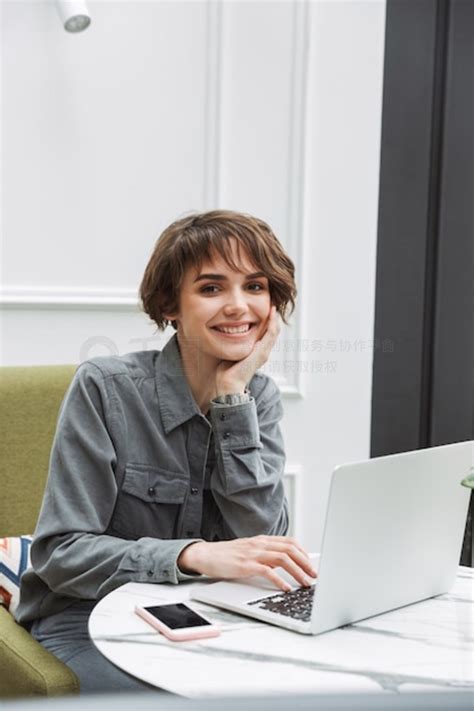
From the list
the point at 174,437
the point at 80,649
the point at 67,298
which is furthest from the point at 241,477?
the point at 67,298

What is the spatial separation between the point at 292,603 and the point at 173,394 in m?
0.48

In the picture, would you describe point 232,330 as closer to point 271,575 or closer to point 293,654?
point 271,575

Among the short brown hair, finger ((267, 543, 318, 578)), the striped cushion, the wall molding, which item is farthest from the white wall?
finger ((267, 543, 318, 578))

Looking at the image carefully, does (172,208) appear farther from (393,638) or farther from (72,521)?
(393,638)

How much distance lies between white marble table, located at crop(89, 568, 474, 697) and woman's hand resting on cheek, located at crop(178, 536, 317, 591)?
8 centimetres

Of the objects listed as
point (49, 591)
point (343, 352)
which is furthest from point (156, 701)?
point (343, 352)

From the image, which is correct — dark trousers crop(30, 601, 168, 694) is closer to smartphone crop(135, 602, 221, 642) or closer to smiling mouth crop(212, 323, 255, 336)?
smartphone crop(135, 602, 221, 642)

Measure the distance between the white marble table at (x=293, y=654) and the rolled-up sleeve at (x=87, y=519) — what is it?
0.11 meters

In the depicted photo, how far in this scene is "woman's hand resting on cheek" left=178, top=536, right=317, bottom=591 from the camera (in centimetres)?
122

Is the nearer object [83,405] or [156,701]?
[156,701]

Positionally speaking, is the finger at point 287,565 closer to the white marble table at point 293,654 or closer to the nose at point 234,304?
the white marble table at point 293,654

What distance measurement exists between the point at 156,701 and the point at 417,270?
256cm

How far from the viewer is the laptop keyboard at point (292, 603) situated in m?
1.12

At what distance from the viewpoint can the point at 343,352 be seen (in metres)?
2.71
